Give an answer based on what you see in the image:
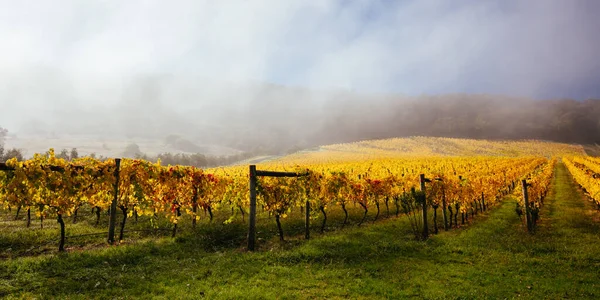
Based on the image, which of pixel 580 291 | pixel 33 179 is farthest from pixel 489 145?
pixel 33 179

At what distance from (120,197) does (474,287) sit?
557 inches

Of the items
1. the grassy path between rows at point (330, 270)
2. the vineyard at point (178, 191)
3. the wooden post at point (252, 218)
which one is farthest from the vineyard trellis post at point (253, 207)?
the vineyard at point (178, 191)

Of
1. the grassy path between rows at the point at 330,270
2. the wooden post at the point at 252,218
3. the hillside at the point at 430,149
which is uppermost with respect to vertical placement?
the hillside at the point at 430,149

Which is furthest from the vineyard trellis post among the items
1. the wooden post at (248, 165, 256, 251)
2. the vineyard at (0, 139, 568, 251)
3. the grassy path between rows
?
the vineyard at (0, 139, 568, 251)

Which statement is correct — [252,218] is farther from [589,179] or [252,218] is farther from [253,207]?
[589,179]

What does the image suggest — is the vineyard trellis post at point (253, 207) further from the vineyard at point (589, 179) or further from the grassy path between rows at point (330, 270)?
the vineyard at point (589, 179)

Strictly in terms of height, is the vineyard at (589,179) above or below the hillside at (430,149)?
below

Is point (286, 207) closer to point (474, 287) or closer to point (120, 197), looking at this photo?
point (120, 197)

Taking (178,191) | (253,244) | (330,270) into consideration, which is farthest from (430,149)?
(330,270)

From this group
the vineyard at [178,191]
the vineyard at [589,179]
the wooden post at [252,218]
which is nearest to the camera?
the vineyard at [178,191]

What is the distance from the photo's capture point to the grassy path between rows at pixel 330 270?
8.09 metres

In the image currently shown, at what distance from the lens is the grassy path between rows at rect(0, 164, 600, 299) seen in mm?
8086

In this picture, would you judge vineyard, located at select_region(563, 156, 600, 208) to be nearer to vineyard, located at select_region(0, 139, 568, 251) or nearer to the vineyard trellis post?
vineyard, located at select_region(0, 139, 568, 251)

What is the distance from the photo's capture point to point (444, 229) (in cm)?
1791
